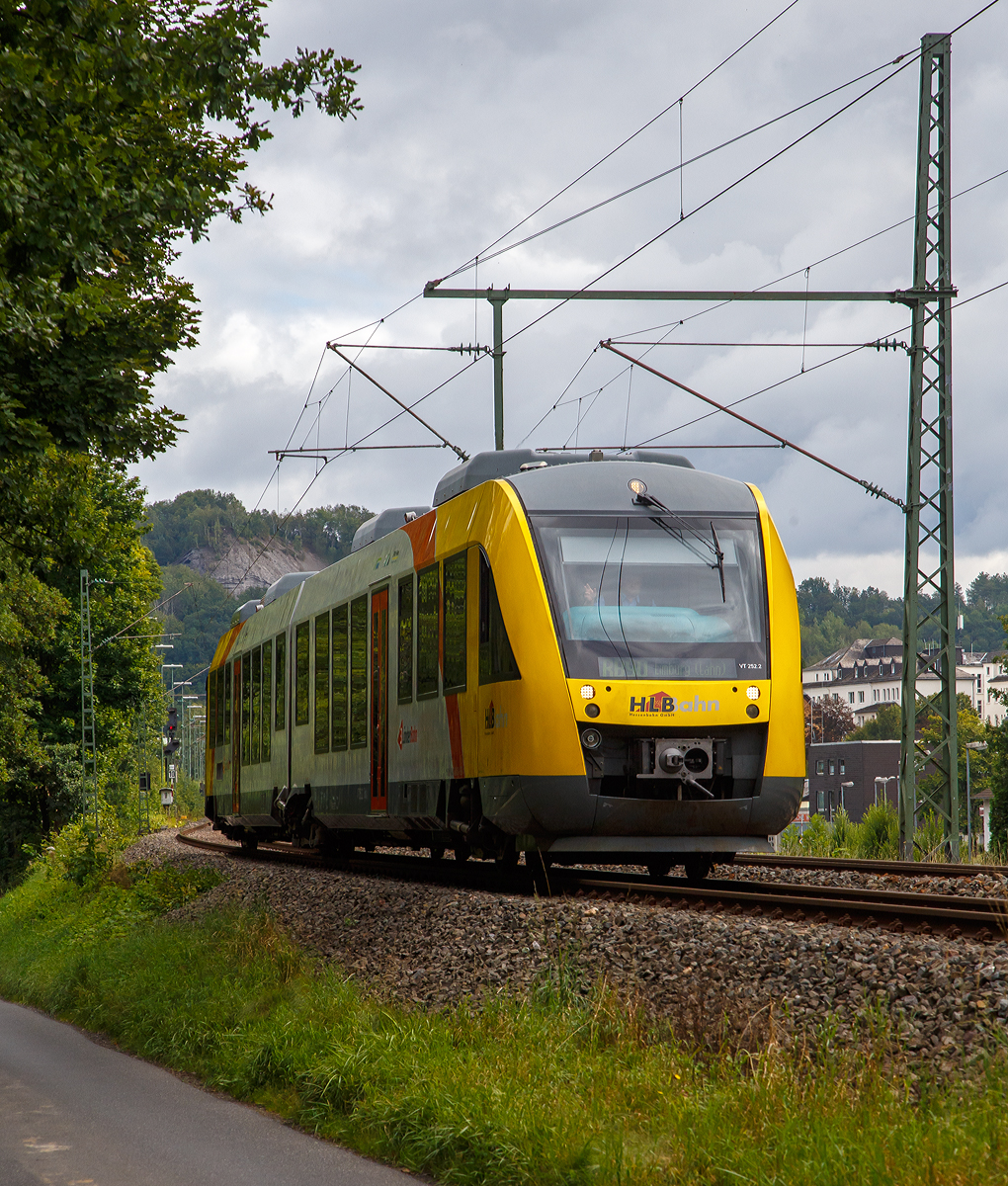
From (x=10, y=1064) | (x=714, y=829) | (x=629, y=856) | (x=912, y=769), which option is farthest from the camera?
(x=912, y=769)

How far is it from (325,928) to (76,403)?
5.55 meters

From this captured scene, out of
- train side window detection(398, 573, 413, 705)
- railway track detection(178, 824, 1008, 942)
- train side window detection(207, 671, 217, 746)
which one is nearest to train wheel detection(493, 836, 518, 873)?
railway track detection(178, 824, 1008, 942)

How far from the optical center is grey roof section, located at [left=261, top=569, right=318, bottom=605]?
21531 millimetres

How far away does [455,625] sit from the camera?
1321cm

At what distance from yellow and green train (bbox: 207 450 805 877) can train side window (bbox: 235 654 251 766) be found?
8.72 metres

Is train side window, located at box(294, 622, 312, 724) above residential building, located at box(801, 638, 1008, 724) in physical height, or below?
below

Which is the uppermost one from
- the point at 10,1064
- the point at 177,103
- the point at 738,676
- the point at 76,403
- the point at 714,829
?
the point at 177,103

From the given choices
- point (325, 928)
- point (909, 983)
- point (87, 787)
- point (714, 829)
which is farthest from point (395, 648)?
point (87, 787)

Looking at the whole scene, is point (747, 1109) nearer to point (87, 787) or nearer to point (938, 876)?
point (938, 876)

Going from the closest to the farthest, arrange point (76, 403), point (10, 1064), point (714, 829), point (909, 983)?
point (909, 983) → point (10, 1064) → point (714, 829) → point (76, 403)

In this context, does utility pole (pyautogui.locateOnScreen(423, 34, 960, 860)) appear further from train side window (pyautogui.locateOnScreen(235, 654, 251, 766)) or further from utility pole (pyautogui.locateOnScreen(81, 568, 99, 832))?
utility pole (pyautogui.locateOnScreen(81, 568, 99, 832))

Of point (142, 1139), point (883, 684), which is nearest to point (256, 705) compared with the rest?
point (142, 1139)

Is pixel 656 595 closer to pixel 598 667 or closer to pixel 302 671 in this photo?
pixel 598 667

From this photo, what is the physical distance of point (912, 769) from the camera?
1766cm
